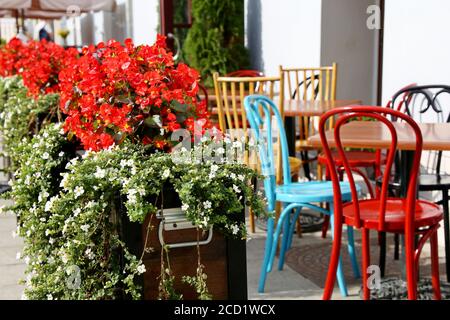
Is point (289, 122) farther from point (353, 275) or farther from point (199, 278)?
point (199, 278)

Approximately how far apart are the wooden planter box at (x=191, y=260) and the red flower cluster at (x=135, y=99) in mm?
448

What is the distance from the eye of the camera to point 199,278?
6.89 feet

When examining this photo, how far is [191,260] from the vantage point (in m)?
2.16

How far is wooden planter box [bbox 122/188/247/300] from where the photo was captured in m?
2.12

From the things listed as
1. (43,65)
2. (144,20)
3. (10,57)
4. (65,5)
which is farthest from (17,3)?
(43,65)

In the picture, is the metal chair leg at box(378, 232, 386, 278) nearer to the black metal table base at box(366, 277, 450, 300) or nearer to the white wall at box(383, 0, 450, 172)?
the black metal table base at box(366, 277, 450, 300)

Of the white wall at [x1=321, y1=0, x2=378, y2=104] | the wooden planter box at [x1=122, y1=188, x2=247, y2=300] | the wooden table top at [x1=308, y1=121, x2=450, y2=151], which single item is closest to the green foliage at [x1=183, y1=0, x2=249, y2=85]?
the white wall at [x1=321, y1=0, x2=378, y2=104]

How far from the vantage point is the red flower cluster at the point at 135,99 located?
245cm

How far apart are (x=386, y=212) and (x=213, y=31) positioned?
6.57 m

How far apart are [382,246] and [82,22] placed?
57.9 feet

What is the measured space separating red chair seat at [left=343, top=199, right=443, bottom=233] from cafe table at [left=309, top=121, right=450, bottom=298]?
109mm

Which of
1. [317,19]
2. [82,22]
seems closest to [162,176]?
[317,19]

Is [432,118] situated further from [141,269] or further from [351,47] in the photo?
[141,269]

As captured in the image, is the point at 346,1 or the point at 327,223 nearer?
the point at 327,223
